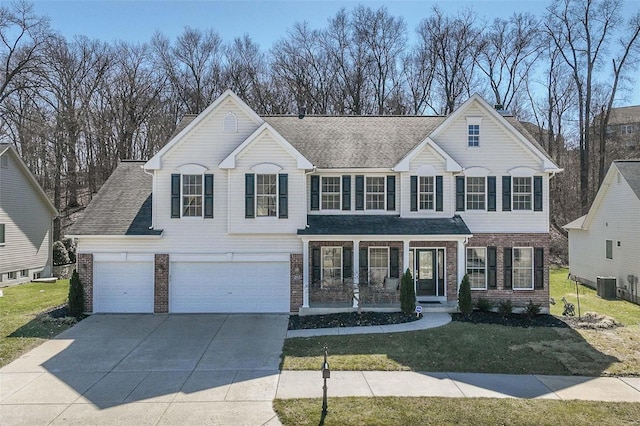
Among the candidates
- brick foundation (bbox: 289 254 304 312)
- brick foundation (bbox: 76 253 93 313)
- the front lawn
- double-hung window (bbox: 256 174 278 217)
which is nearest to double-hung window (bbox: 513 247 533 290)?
the front lawn

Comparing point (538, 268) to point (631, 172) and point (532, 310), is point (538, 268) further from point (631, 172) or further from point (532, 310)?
point (631, 172)

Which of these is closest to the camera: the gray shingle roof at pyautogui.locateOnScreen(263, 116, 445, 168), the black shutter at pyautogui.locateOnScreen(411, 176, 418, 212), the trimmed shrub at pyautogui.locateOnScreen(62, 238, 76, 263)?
the black shutter at pyautogui.locateOnScreen(411, 176, 418, 212)

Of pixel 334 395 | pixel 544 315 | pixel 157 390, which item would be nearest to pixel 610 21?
pixel 544 315

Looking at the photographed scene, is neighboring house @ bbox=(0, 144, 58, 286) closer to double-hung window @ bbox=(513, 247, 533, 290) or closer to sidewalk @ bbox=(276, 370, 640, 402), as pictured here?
sidewalk @ bbox=(276, 370, 640, 402)

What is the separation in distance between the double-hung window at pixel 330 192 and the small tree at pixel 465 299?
18.7ft

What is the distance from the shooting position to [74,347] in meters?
12.7

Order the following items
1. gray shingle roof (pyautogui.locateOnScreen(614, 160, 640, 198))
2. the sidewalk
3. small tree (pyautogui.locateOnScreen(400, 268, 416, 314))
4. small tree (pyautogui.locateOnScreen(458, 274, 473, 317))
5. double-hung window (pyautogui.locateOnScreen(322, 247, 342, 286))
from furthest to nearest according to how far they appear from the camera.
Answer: gray shingle roof (pyautogui.locateOnScreen(614, 160, 640, 198))
double-hung window (pyautogui.locateOnScreen(322, 247, 342, 286))
small tree (pyautogui.locateOnScreen(458, 274, 473, 317))
small tree (pyautogui.locateOnScreen(400, 268, 416, 314))
the sidewalk

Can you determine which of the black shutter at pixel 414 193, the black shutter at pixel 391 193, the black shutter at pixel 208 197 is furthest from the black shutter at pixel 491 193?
the black shutter at pixel 208 197

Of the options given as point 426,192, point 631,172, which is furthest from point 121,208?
point 631,172

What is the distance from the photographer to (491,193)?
1778cm

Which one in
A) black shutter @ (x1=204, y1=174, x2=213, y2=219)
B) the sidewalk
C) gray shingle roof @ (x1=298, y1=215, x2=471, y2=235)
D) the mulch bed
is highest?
black shutter @ (x1=204, y1=174, x2=213, y2=219)

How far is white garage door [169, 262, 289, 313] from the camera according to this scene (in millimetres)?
16875

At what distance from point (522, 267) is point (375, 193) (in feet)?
21.6

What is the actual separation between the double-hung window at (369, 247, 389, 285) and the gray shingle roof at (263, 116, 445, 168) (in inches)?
134
